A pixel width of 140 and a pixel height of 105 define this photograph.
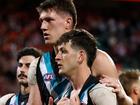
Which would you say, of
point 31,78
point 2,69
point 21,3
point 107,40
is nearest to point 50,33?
point 31,78

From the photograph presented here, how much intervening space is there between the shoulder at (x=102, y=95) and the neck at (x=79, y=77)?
0.16 meters

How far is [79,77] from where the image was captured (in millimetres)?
4160

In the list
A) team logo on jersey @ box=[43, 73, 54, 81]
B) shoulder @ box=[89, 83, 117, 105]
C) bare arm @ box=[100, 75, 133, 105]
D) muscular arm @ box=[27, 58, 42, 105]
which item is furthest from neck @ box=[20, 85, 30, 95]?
shoulder @ box=[89, 83, 117, 105]

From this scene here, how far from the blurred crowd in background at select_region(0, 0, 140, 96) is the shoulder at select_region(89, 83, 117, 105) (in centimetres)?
711

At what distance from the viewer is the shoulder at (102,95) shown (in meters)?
3.91

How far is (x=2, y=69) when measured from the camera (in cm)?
1171

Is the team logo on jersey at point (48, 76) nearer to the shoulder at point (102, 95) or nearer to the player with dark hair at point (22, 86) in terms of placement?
the shoulder at point (102, 95)

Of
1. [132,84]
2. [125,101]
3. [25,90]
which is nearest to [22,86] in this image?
[25,90]

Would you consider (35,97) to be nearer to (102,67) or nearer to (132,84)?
(102,67)

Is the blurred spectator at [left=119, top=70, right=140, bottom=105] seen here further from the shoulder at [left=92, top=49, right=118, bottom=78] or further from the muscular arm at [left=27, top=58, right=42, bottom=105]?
the muscular arm at [left=27, top=58, right=42, bottom=105]

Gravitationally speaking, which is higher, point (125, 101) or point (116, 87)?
point (116, 87)

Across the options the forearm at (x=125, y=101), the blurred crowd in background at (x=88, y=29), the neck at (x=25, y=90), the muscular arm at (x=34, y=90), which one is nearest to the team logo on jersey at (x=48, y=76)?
the muscular arm at (x=34, y=90)

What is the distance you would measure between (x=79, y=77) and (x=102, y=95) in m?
0.30

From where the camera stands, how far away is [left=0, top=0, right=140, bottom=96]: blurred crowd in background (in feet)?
39.1
